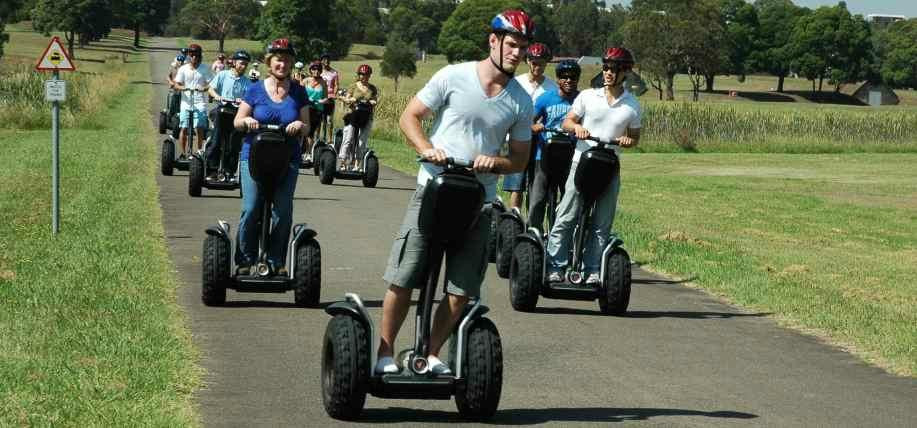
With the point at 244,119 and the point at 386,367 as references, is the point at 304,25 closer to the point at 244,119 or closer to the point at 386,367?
the point at 244,119

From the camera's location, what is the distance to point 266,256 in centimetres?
1156

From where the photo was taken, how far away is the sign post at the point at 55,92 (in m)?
16.0

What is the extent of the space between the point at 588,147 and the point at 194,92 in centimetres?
1399

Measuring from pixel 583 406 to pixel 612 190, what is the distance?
3.88 metres

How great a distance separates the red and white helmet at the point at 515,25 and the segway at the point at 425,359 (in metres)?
0.72

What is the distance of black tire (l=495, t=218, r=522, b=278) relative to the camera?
13648 millimetres

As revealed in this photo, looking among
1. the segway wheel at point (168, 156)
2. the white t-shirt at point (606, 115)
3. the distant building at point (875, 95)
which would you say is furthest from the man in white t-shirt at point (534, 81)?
the distant building at point (875, 95)

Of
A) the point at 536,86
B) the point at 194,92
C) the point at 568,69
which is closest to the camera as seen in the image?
the point at 568,69

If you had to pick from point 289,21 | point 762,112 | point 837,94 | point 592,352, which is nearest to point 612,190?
point 592,352

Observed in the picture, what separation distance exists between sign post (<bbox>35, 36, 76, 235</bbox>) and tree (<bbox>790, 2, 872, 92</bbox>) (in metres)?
160

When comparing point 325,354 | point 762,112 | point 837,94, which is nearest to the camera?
point 325,354

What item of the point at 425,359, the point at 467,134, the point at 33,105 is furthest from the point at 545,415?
the point at 33,105

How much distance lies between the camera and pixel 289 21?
145500 mm

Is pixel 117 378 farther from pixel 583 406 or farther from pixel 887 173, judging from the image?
pixel 887 173
